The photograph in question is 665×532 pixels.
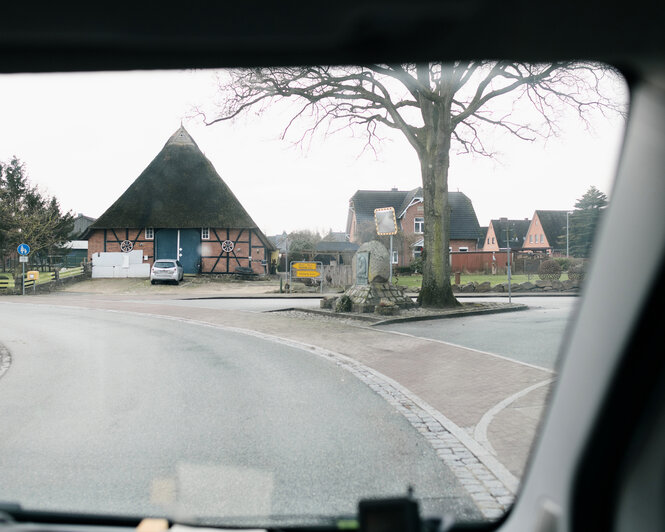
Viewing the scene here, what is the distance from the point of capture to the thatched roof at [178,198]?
4344cm

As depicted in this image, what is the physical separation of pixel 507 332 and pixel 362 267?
697 centimetres

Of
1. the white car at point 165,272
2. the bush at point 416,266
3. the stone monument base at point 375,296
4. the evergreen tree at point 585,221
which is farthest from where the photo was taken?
the bush at point 416,266

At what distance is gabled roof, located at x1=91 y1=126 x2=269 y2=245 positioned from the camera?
43.4 m

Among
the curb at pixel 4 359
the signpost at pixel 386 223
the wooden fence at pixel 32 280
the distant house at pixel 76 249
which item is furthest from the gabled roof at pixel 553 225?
the distant house at pixel 76 249

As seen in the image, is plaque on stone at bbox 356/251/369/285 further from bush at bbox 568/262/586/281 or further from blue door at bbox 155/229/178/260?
blue door at bbox 155/229/178/260

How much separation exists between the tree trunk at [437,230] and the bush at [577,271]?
16264 millimetres

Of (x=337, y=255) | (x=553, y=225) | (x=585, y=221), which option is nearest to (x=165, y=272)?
(x=337, y=255)

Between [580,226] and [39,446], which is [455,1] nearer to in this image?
[580,226]

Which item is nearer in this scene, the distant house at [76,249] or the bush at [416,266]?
the bush at [416,266]

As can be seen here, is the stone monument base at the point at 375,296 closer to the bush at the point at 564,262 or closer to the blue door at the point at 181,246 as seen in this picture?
the bush at the point at 564,262

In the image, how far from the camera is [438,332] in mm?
14305

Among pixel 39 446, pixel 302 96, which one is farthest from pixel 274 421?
pixel 302 96

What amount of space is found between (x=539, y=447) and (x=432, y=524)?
1.61 feet

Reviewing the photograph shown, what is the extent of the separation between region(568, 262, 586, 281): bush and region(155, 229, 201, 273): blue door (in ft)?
137
